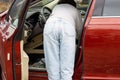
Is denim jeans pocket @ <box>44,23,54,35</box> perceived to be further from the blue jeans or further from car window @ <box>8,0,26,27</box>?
car window @ <box>8,0,26,27</box>

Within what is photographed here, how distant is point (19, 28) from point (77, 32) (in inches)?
28.0

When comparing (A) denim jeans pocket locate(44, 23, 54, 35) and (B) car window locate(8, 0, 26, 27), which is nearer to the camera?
(A) denim jeans pocket locate(44, 23, 54, 35)

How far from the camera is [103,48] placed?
3906 mm

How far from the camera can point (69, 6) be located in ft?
14.0

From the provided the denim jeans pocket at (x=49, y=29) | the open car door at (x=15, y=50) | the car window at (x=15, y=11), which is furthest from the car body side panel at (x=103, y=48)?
the car window at (x=15, y=11)

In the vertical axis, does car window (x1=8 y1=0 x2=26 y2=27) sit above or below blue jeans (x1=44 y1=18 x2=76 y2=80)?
above

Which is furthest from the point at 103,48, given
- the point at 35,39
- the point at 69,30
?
the point at 35,39

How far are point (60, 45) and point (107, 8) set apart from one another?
0.69 meters

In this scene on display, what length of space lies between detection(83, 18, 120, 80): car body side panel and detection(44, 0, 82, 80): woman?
183 mm

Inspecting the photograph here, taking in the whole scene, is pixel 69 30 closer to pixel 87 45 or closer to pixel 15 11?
pixel 87 45

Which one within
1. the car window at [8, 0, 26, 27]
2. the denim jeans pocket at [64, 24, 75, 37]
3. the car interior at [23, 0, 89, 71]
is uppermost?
the car window at [8, 0, 26, 27]

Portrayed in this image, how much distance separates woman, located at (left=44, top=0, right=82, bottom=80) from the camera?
3.94m

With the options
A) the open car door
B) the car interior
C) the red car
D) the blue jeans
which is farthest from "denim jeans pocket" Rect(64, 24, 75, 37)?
the car interior

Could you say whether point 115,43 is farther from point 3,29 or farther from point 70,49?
point 3,29
